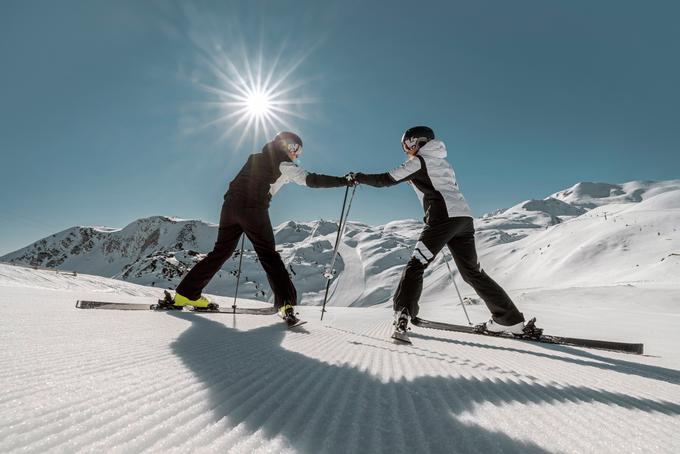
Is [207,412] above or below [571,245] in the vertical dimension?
below

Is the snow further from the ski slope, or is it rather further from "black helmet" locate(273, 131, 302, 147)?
"black helmet" locate(273, 131, 302, 147)

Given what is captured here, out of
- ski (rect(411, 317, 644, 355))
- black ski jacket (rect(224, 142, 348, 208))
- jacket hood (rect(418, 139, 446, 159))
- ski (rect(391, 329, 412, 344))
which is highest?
jacket hood (rect(418, 139, 446, 159))

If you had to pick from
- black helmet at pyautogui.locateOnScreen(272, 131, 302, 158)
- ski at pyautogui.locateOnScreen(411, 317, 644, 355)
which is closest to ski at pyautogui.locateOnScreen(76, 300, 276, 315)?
black helmet at pyautogui.locateOnScreen(272, 131, 302, 158)

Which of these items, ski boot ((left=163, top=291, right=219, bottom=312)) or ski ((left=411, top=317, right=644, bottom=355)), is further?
ski boot ((left=163, top=291, right=219, bottom=312))

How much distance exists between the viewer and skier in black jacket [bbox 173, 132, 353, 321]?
150 inches

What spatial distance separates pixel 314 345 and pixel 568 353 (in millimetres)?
2272

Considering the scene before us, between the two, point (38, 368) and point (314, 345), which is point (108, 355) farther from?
point (314, 345)

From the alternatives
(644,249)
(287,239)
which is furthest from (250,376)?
(287,239)

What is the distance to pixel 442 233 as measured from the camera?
12.2 ft

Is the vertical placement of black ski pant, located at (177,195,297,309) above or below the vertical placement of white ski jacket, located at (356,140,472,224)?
below

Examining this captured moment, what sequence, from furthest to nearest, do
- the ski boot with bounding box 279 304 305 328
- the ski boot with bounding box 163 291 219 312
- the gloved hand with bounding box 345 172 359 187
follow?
the ski boot with bounding box 163 291 219 312
the gloved hand with bounding box 345 172 359 187
the ski boot with bounding box 279 304 305 328

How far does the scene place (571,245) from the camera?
40.4 m

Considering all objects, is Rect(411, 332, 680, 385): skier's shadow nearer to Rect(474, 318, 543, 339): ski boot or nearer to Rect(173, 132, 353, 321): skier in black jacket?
Rect(474, 318, 543, 339): ski boot

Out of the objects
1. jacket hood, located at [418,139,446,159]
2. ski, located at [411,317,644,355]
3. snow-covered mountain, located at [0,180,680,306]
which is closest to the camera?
ski, located at [411,317,644,355]
